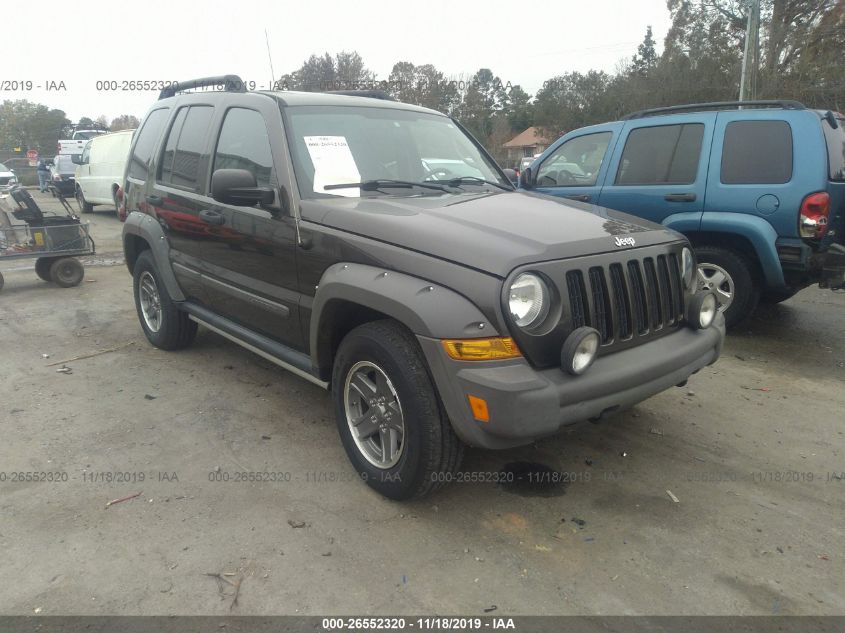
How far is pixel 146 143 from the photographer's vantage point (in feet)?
16.9

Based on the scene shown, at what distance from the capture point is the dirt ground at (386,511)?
97.3 inches

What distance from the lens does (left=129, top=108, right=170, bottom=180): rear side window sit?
500cm

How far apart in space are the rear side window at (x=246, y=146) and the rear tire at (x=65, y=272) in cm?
488

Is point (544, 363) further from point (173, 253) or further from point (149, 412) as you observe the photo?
point (173, 253)

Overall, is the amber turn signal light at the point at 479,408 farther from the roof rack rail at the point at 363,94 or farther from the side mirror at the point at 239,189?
the roof rack rail at the point at 363,94

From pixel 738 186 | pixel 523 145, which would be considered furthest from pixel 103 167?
pixel 523 145

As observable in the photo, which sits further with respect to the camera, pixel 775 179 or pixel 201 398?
pixel 775 179

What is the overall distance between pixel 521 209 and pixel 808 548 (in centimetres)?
209

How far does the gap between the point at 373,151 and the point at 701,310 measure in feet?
6.89

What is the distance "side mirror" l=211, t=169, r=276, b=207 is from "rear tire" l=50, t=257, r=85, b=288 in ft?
18.4

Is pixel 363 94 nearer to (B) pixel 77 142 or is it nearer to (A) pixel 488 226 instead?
(A) pixel 488 226

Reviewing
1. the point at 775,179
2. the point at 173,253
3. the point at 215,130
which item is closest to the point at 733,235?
the point at 775,179

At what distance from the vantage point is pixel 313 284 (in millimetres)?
3295

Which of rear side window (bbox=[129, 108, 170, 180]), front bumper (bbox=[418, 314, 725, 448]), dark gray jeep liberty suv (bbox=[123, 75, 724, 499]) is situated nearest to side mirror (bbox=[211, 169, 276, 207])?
dark gray jeep liberty suv (bbox=[123, 75, 724, 499])
